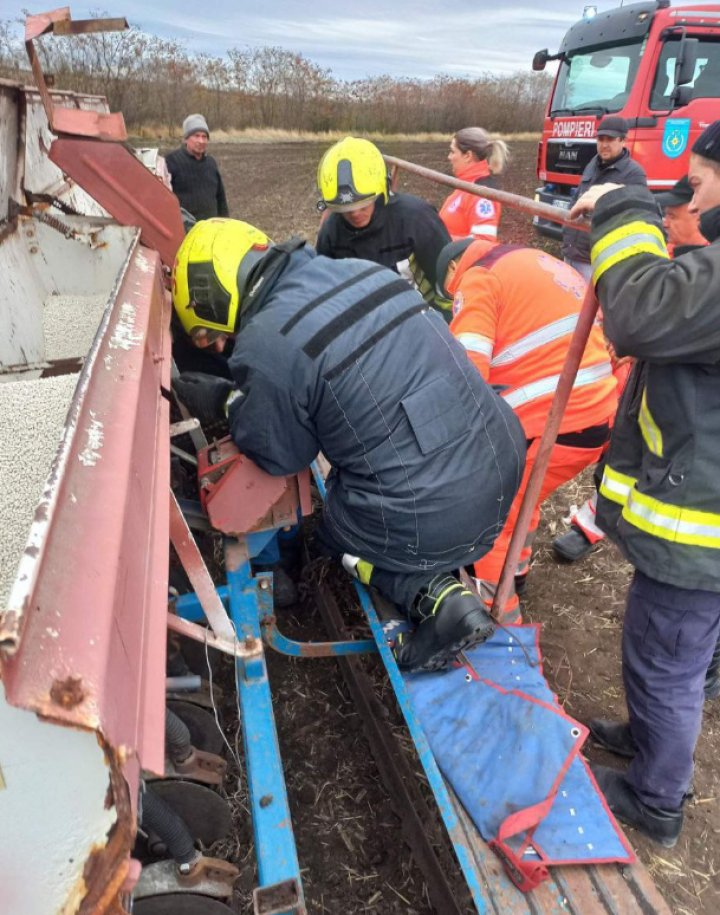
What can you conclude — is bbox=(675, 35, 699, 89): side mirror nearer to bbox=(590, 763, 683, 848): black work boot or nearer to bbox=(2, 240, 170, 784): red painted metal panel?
bbox=(590, 763, 683, 848): black work boot

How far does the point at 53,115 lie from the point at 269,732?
8.18ft

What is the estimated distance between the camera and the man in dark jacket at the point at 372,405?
6.41 ft

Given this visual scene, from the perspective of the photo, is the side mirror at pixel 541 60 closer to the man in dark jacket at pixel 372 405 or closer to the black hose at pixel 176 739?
the man in dark jacket at pixel 372 405

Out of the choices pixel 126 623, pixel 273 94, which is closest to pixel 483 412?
pixel 126 623

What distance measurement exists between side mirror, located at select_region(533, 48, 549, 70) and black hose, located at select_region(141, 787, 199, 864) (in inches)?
458

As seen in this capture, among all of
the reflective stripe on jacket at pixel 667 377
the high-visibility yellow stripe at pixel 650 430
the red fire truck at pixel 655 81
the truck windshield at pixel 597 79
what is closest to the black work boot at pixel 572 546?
the reflective stripe on jacket at pixel 667 377

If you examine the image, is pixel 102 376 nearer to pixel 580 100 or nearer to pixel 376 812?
pixel 376 812

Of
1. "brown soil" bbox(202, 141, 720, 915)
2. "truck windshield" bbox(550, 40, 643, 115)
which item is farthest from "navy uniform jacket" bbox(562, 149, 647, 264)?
"brown soil" bbox(202, 141, 720, 915)

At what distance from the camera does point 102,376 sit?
143 centimetres

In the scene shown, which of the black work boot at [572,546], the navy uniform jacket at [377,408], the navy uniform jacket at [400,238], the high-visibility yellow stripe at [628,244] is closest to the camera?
the high-visibility yellow stripe at [628,244]

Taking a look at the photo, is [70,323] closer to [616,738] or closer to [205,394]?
[205,394]

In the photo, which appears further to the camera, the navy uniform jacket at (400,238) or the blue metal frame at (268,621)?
the navy uniform jacket at (400,238)

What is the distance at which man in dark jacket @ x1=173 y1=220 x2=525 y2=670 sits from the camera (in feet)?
6.41

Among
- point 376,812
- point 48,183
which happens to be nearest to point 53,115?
→ point 48,183
